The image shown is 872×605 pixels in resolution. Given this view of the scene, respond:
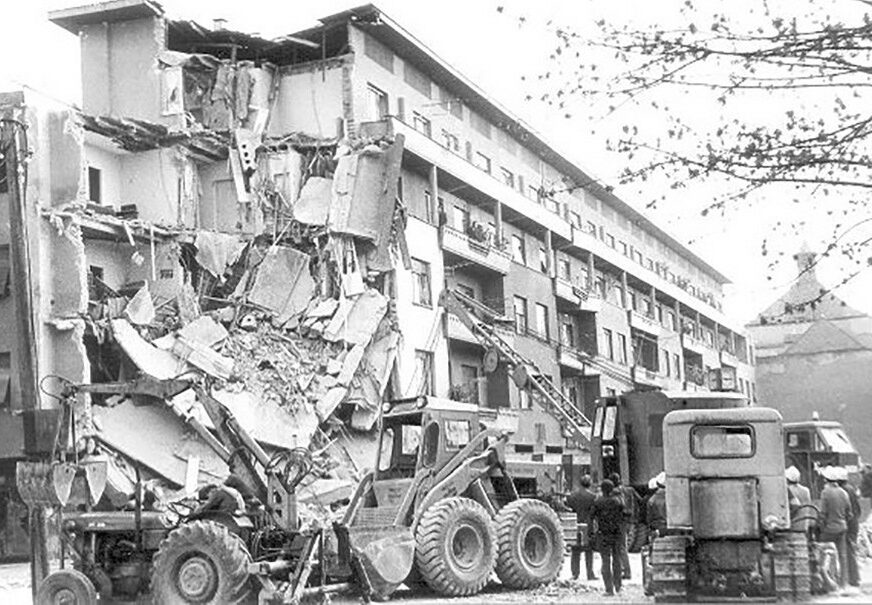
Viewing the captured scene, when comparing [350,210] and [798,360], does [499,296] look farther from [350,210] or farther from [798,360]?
[798,360]

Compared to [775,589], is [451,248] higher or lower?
higher

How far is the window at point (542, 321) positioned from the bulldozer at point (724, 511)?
3109cm

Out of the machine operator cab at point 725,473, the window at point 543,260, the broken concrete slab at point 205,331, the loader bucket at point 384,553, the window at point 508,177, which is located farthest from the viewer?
the window at point 543,260

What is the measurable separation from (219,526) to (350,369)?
19363 millimetres

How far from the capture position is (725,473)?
1319cm

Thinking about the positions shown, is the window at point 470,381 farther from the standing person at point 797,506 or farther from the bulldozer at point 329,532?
the standing person at point 797,506

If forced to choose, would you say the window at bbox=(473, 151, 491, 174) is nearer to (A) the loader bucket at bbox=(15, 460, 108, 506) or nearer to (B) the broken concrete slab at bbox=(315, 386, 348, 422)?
(B) the broken concrete slab at bbox=(315, 386, 348, 422)

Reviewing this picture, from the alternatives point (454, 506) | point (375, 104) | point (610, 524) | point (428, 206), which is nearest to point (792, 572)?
point (610, 524)

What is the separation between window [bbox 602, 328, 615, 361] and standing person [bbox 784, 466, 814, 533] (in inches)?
1467

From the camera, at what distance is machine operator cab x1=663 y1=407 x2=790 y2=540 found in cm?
1293

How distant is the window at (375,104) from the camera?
3772cm

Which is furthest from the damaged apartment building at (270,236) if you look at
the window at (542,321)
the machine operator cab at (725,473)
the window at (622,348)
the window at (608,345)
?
the machine operator cab at (725,473)

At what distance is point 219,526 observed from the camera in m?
13.1

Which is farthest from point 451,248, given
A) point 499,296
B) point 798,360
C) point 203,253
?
point 798,360
